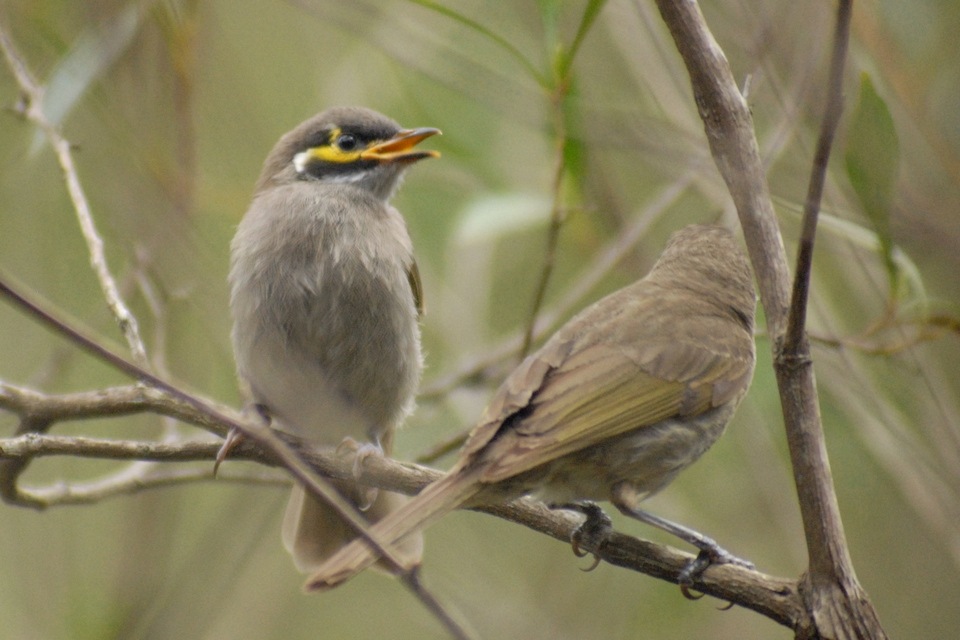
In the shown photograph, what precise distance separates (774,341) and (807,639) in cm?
85

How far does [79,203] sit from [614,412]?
2.04 m

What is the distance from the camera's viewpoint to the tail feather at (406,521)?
9.21 ft

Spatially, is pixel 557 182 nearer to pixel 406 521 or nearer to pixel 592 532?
pixel 592 532

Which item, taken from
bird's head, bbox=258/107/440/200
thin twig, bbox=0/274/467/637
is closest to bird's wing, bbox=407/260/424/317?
bird's head, bbox=258/107/440/200

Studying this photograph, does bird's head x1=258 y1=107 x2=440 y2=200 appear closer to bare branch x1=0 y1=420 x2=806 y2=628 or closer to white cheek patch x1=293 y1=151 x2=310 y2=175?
white cheek patch x1=293 y1=151 x2=310 y2=175

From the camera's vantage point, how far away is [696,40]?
2.82 m

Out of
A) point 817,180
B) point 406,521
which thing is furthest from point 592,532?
point 817,180

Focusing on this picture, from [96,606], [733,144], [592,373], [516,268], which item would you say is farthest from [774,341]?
[516,268]

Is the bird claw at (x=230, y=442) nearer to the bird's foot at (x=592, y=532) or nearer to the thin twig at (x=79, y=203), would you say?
the thin twig at (x=79, y=203)

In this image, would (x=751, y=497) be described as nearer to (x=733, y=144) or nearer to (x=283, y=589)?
(x=283, y=589)

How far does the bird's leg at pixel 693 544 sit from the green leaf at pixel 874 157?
3.61 ft

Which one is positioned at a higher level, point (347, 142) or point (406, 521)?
point (347, 142)

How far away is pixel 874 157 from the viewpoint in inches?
130

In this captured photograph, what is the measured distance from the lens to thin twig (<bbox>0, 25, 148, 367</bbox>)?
12.0 feet
